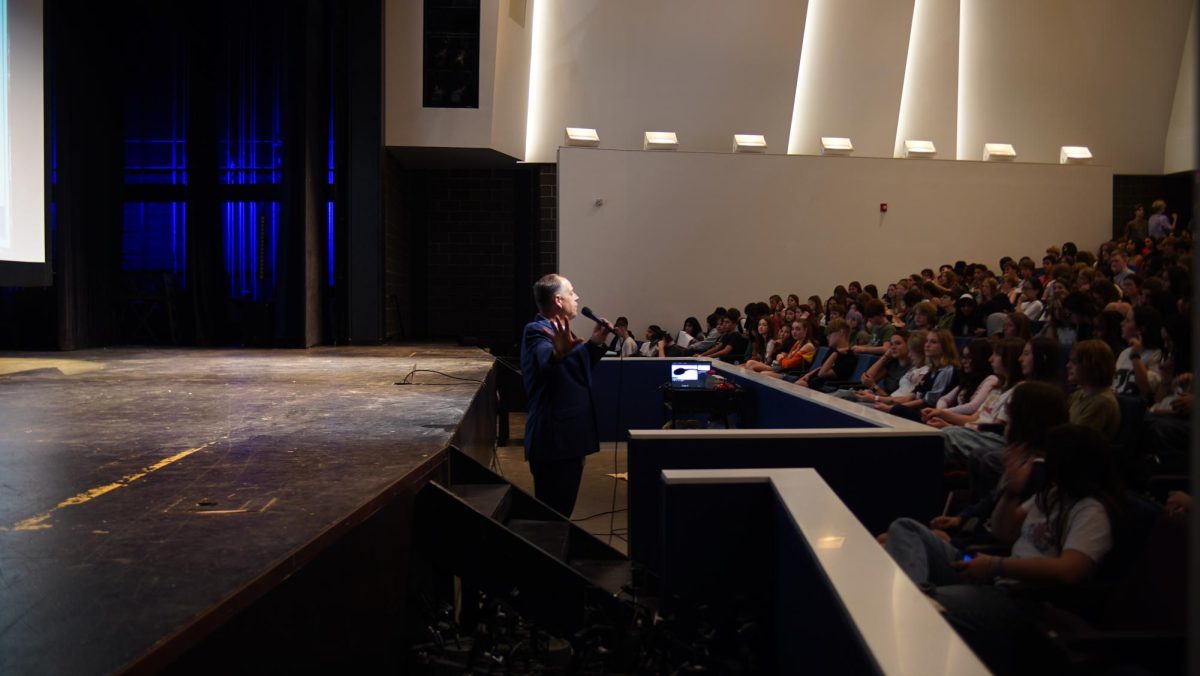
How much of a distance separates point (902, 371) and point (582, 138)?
633 centimetres

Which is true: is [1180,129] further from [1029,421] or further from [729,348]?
[1029,421]

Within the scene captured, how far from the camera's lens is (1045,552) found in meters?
2.51

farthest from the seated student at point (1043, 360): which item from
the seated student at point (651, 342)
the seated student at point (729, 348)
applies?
the seated student at point (651, 342)

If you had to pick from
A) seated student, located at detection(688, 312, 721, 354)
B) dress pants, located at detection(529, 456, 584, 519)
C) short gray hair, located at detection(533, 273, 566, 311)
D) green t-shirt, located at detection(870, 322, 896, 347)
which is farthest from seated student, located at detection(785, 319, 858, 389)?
short gray hair, located at detection(533, 273, 566, 311)

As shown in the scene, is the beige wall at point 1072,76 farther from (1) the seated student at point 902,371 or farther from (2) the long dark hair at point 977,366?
(2) the long dark hair at point 977,366

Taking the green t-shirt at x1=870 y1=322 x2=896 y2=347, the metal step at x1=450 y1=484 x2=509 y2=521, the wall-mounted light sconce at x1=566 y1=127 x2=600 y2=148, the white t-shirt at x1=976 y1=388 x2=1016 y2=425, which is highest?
the wall-mounted light sconce at x1=566 y1=127 x2=600 y2=148

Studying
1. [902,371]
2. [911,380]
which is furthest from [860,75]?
[911,380]

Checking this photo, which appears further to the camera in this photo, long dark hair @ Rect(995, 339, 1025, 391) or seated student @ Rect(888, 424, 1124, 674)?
long dark hair @ Rect(995, 339, 1025, 391)

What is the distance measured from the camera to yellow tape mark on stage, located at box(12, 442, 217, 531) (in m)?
2.12

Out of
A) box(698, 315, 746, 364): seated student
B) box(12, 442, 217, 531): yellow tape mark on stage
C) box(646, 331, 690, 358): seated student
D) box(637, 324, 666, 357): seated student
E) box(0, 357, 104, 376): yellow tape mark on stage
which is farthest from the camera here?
box(637, 324, 666, 357): seated student

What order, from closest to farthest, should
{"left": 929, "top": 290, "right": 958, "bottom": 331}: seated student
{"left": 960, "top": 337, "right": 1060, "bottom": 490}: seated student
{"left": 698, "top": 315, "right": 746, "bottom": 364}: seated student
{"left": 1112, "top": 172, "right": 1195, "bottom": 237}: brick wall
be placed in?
{"left": 960, "top": 337, "right": 1060, "bottom": 490}: seated student < {"left": 929, "top": 290, "right": 958, "bottom": 331}: seated student < {"left": 698, "top": 315, "right": 746, "bottom": 364}: seated student < {"left": 1112, "top": 172, "right": 1195, "bottom": 237}: brick wall

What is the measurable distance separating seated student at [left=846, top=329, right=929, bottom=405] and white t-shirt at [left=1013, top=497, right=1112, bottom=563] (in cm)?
321

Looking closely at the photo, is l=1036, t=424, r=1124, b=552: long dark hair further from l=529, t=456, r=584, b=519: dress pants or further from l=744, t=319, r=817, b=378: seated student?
l=744, t=319, r=817, b=378: seated student

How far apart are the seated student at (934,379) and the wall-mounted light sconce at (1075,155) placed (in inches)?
322
